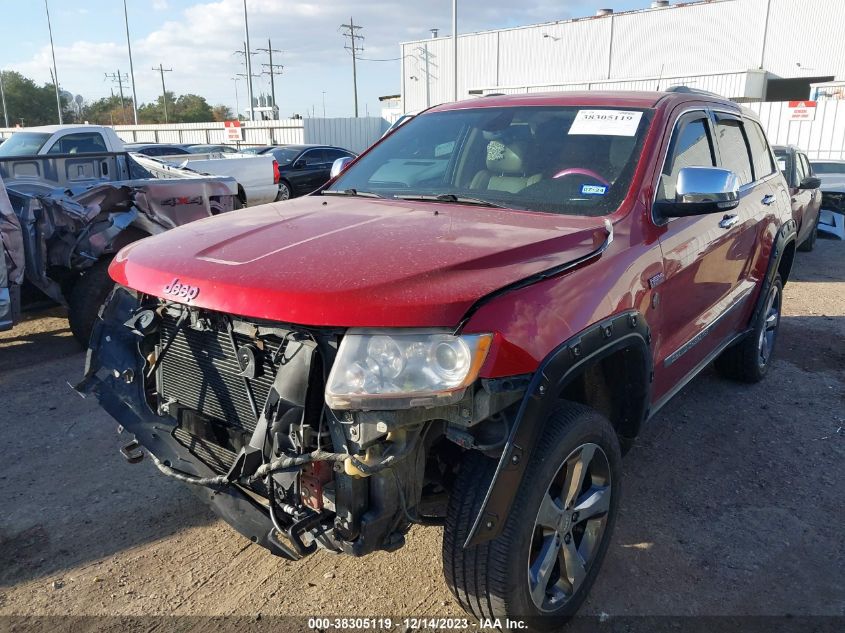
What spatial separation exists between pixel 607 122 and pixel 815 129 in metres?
22.3

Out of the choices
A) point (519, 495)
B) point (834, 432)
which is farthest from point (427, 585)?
point (834, 432)

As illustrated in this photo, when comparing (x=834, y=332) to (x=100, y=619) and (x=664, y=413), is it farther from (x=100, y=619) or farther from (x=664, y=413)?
(x=100, y=619)

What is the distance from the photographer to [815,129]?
2167 cm

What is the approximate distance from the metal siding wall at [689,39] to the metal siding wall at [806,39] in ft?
2.42

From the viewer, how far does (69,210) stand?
5301 millimetres

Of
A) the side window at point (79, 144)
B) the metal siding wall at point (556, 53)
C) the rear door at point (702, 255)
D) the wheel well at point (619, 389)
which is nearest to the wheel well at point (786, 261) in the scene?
the rear door at point (702, 255)

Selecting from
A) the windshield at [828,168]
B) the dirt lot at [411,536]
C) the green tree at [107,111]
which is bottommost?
the dirt lot at [411,536]

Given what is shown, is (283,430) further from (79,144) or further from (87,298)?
(79,144)

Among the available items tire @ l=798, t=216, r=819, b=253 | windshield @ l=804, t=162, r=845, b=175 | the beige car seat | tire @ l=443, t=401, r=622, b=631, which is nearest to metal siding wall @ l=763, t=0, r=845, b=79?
windshield @ l=804, t=162, r=845, b=175

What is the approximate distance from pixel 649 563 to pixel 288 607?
1572mm

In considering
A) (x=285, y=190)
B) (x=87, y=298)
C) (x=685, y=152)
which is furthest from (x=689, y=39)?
(x=87, y=298)

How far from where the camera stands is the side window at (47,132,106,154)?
1062 cm

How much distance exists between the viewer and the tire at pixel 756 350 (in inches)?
191

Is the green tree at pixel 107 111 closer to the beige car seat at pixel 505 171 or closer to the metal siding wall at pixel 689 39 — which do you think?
the metal siding wall at pixel 689 39
